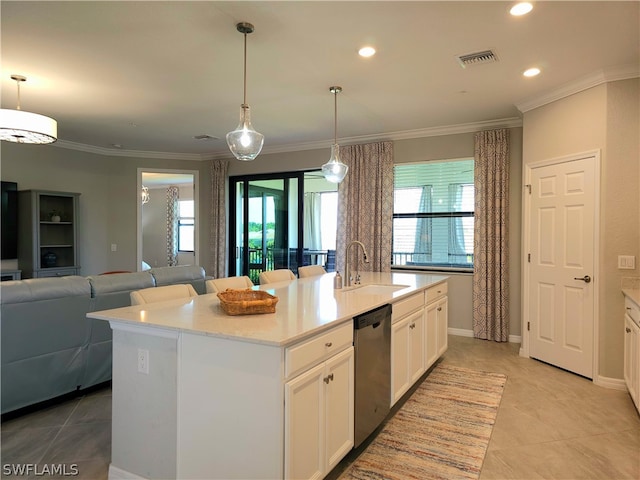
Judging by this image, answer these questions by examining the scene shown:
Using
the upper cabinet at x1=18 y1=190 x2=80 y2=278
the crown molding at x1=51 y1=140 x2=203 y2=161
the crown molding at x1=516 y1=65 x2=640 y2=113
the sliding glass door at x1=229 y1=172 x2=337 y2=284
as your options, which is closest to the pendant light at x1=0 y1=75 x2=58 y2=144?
the upper cabinet at x1=18 y1=190 x2=80 y2=278

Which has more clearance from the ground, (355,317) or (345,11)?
(345,11)

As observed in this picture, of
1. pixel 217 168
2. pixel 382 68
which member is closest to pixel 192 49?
pixel 382 68

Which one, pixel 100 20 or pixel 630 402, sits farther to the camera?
pixel 630 402

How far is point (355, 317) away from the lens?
89.3 inches

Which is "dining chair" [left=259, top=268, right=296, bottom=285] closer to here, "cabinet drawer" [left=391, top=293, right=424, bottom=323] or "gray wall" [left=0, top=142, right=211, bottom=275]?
"cabinet drawer" [left=391, top=293, right=424, bottom=323]

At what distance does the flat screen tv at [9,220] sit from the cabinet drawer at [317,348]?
5.52 m

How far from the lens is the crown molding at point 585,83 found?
3.41 metres

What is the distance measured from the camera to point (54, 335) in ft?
9.71

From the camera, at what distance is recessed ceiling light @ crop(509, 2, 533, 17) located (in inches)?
97.2

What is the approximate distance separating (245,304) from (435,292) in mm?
2223

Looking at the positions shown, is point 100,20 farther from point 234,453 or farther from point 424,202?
point 424,202

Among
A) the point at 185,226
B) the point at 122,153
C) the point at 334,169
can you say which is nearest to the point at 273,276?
the point at 334,169

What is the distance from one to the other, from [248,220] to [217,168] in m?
1.09

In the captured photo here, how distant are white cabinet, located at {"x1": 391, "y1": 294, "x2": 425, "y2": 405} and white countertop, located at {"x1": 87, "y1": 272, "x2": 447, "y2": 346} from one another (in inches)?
6.9
